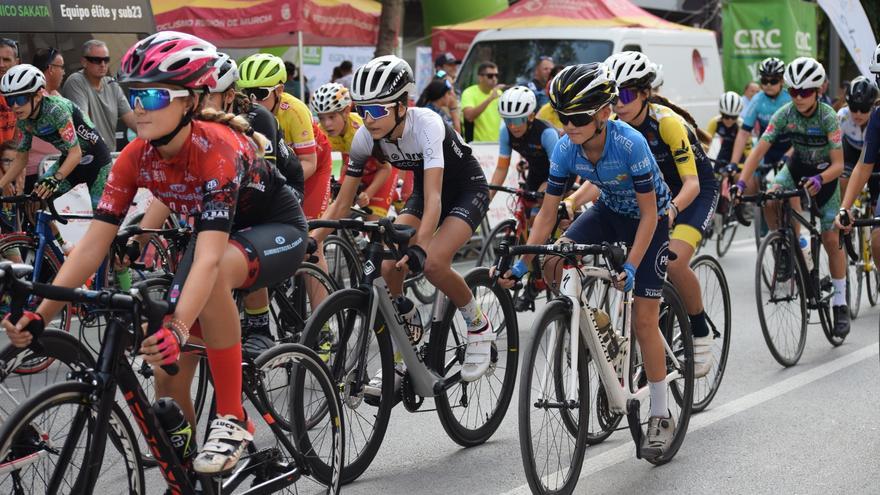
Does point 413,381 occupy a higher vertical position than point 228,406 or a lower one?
lower

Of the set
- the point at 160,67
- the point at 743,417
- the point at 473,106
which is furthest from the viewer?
the point at 473,106

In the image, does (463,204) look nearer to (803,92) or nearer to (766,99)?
(803,92)

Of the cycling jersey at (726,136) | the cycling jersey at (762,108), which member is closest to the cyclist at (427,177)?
the cycling jersey at (762,108)

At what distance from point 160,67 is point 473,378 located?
2.57m

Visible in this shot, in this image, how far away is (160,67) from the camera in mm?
3928

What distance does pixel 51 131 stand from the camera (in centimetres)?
835

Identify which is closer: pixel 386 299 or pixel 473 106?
pixel 386 299

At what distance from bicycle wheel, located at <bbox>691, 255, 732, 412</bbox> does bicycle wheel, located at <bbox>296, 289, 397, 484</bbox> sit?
2.17 metres

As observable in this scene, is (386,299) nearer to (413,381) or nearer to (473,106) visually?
(413,381)

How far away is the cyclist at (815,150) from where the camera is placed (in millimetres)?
8383

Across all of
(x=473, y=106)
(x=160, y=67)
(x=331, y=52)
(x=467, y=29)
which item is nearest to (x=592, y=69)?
(x=160, y=67)

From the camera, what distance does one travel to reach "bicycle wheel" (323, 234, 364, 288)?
28.6 feet

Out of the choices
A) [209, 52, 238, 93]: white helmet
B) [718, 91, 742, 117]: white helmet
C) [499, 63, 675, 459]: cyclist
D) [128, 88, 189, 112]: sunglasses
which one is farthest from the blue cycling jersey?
[718, 91, 742, 117]: white helmet

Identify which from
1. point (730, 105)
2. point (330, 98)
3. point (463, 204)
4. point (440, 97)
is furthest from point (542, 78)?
point (463, 204)
